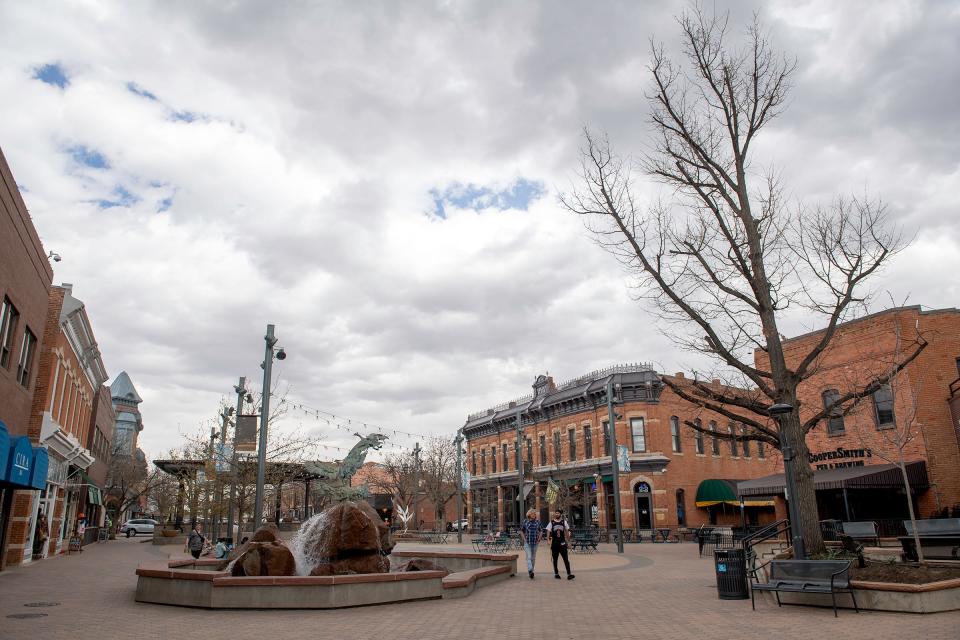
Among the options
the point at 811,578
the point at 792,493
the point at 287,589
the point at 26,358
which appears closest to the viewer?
the point at 811,578

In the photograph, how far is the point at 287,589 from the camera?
35.6 feet

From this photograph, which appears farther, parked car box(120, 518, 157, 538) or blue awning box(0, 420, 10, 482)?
parked car box(120, 518, 157, 538)

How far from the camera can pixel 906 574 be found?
11.0m

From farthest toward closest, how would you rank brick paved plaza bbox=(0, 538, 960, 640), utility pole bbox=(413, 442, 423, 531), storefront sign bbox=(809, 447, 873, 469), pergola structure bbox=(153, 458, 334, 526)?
utility pole bbox=(413, 442, 423, 531) < pergola structure bbox=(153, 458, 334, 526) < storefront sign bbox=(809, 447, 873, 469) < brick paved plaza bbox=(0, 538, 960, 640)

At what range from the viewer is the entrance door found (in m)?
40.5

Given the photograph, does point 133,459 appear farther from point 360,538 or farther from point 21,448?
point 360,538

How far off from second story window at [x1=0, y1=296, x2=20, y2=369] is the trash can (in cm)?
1683

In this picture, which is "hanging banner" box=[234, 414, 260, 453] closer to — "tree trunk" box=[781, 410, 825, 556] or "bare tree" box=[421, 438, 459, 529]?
"tree trunk" box=[781, 410, 825, 556]

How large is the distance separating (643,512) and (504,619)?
32.7 m

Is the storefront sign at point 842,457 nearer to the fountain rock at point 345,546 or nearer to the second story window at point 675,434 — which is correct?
the second story window at point 675,434

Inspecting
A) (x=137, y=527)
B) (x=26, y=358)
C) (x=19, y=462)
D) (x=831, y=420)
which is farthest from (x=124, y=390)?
(x=831, y=420)

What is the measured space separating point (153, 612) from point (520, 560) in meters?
14.2

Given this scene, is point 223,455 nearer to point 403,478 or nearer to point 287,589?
point 287,589

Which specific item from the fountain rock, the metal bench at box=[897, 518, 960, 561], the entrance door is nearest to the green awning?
the entrance door
